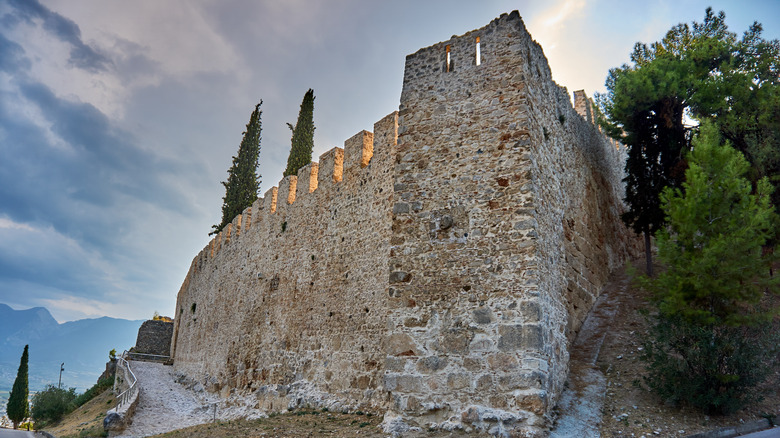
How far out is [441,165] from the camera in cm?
754

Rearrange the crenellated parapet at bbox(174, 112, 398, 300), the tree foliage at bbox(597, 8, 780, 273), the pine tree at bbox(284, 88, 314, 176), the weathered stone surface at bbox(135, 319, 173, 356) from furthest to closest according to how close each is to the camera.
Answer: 1. the weathered stone surface at bbox(135, 319, 173, 356)
2. the pine tree at bbox(284, 88, 314, 176)
3. the crenellated parapet at bbox(174, 112, 398, 300)
4. the tree foliage at bbox(597, 8, 780, 273)

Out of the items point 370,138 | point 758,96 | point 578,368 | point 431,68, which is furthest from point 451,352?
point 758,96

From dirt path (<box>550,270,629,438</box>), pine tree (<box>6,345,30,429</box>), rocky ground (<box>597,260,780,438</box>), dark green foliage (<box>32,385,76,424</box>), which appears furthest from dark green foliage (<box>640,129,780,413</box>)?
pine tree (<box>6,345,30,429</box>)

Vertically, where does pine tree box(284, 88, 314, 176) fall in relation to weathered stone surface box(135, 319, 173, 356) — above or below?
above

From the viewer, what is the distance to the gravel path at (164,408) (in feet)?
41.7

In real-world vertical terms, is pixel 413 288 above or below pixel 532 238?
below

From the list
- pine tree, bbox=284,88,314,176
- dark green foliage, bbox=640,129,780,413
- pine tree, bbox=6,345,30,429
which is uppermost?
pine tree, bbox=284,88,314,176

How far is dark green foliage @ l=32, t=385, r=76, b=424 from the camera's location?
79.1 feet

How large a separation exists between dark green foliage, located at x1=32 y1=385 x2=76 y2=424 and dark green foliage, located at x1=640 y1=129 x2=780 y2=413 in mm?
27314

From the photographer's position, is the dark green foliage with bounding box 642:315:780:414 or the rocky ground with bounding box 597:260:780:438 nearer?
the rocky ground with bounding box 597:260:780:438

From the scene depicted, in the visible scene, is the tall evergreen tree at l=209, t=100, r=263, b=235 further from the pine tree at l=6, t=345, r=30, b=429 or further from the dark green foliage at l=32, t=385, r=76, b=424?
the pine tree at l=6, t=345, r=30, b=429

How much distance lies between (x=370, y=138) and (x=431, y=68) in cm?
409

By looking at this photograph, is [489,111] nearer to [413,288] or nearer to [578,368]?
[413,288]

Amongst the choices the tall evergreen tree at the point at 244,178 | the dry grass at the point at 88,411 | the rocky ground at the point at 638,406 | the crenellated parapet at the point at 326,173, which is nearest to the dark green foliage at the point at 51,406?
the dry grass at the point at 88,411
